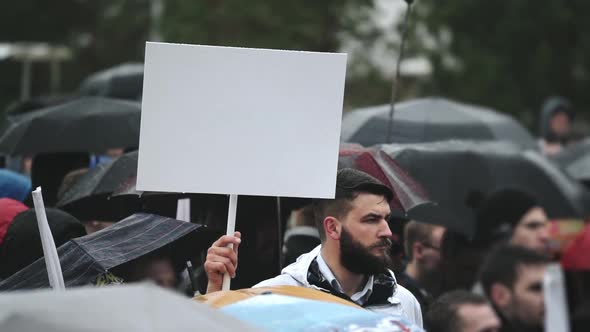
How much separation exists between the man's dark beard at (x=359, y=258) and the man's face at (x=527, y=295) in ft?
4.12

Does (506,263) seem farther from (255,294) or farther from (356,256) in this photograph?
(356,256)

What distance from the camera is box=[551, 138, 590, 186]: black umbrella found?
13.2 metres

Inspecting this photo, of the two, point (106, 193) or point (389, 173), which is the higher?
point (389, 173)

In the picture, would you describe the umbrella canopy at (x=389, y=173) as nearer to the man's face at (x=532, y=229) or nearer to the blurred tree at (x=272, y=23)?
the man's face at (x=532, y=229)

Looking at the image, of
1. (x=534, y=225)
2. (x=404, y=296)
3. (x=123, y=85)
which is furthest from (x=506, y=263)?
(x=123, y=85)

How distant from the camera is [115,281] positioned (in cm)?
591

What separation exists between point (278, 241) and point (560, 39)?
26003 mm

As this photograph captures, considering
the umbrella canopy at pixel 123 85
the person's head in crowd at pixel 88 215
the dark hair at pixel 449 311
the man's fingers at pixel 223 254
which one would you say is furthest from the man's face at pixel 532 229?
the umbrella canopy at pixel 123 85

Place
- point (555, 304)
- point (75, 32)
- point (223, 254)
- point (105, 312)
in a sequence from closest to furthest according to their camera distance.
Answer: point (105, 312) < point (555, 304) < point (223, 254) < point (75, 32)

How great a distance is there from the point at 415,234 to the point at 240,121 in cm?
306

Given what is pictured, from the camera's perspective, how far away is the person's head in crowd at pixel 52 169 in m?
10.2

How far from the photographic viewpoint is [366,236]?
6.56 m

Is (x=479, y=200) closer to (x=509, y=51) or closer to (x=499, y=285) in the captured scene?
(x=499, y=285)

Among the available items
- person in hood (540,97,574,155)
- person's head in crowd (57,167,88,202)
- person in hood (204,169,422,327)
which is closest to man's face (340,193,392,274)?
person in hood (204,169,422,327)
